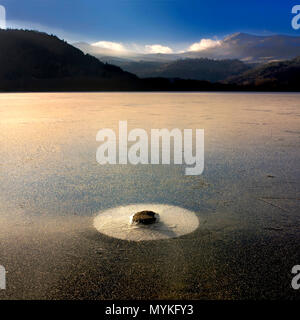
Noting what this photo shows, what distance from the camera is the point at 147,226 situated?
2250 mm

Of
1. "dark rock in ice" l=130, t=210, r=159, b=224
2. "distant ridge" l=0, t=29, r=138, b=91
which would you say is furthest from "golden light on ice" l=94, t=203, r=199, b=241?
"distant ridge" l=0, t=29, r=138, b=91

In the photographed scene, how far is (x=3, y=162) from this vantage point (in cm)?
421

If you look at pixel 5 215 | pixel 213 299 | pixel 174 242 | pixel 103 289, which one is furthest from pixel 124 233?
pixel 5 215

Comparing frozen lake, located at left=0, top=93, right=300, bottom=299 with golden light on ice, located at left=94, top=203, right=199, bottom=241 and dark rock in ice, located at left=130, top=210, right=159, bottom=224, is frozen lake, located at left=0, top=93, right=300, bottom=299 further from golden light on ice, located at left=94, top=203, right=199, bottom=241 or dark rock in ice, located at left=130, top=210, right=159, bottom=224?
dark rock in ice, located at left=130, top=210, right=159, bottom=224

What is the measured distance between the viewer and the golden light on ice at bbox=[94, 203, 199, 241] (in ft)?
6.91

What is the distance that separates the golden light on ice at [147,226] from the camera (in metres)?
2.11

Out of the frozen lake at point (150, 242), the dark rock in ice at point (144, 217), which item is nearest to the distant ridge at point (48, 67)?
the frozen lake at point (150, 242)

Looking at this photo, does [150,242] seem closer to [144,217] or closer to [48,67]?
[144,217]

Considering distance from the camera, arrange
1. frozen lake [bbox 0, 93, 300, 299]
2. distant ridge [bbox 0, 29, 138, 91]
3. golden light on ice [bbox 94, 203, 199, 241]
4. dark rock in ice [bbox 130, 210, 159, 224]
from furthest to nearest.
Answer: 1. distant ridge [bbox 0, 29, 138, 91]
2. dark rock in ice [bbox 130, 210, 159, 224]
3. golden light on ice [bbox 94, 203, 199, 241]
4. frozen lake [bbox 0, 93, 300, 299]

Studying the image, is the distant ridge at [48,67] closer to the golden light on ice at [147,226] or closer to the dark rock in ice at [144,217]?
the golden light on ice at [147,226]

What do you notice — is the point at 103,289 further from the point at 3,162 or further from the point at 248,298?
the point at 3,162

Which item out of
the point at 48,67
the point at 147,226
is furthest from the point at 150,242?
the point at 48,67

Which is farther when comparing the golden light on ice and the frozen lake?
the golden light on ice
